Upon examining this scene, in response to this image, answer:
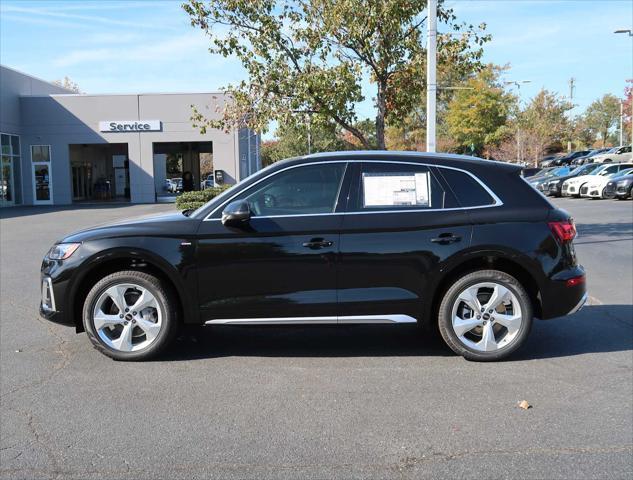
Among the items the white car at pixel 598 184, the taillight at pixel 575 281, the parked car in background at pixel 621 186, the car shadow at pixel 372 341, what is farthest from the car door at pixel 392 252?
the white car at pixel 598 184

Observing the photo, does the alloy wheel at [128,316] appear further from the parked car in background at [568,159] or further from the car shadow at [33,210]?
the parked car in background at [568,159]

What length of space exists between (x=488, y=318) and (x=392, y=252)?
101cm

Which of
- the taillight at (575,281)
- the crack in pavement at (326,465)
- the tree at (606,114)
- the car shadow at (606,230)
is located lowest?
the crack in pavement at (326,465)

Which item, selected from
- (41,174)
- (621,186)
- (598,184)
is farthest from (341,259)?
(41,174)

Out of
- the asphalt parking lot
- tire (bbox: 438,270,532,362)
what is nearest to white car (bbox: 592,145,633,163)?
the asphalt parking lot

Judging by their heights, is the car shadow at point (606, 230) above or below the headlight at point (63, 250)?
below

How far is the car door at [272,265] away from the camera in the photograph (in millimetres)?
5203

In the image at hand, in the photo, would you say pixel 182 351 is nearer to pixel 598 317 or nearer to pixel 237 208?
pixel 237 208

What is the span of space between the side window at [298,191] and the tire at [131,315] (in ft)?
3.56

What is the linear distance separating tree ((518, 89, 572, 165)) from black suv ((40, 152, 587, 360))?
5364 centimetres

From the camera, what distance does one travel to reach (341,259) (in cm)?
520

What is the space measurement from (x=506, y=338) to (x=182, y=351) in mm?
2920

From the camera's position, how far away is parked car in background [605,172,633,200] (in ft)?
87.2

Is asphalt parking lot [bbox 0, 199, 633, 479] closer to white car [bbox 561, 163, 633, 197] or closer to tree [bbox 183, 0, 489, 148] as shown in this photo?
tree [bbox 183, 0, 489, 148]
